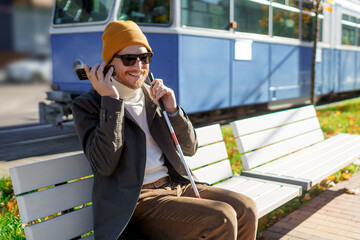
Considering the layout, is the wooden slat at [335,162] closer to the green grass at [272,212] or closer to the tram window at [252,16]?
the green grass at [272,212]

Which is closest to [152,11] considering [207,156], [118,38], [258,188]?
[207,156]

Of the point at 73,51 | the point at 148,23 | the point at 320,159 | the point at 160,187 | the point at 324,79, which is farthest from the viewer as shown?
the point at 324,79

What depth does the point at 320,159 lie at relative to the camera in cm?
468

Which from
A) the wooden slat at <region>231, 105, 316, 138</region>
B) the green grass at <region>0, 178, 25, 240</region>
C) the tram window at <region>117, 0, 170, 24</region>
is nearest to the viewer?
the green grass at <region>0, 178, 25, 240</region>

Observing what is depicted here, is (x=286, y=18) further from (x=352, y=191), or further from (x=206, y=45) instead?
(x=352, y=191)

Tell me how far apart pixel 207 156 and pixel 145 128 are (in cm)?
101

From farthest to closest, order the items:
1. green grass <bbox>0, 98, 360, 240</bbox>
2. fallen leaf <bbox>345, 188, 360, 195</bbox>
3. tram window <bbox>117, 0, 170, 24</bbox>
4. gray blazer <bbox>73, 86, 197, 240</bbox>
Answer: tram window <bbox>117, 0, 170, 24</bbox>, fallen leaf <bbox>345, 188, 360, 195</bbox>, green grass <bbox>0, 98, 360, 240</bbox>, gray blazer <bbox>73, 86, 197, 240</bbox>

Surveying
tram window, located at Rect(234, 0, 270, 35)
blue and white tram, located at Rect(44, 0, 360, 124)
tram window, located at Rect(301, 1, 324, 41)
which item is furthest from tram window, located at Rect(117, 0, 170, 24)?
tram window, located at Rect(301, 1, 324, 41)

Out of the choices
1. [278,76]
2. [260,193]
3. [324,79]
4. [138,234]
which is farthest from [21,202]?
[324,79]

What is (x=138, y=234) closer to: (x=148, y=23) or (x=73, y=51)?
(x=148, y=23)

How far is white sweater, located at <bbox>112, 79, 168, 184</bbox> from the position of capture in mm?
2822

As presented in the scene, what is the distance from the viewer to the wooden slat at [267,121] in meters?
4.13

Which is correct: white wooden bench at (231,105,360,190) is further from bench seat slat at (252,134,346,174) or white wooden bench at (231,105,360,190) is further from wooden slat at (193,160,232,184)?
wooden slat at (193,160,232,184)

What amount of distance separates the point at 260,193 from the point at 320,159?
54.7 inches
